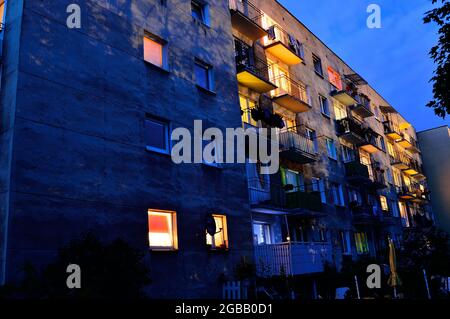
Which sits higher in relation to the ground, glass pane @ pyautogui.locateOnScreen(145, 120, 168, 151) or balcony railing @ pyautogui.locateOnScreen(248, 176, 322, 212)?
glass pane @ pyautogui.locateOnScreen(145, 120, 168, 151)

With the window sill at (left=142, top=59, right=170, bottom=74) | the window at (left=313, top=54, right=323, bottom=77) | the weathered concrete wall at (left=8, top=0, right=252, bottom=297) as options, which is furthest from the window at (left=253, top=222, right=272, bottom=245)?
the window at (left=313, top=54, right=323, bottom=77)

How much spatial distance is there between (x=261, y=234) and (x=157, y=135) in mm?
7861

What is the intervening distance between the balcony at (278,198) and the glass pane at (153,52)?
22.1 feet

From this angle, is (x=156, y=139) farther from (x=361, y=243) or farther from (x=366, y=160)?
(x=366, y=160)

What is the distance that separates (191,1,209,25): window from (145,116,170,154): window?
6386mm

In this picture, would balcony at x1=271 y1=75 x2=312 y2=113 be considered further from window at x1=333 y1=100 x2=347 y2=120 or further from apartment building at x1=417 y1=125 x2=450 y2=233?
apartment building at x1=417 y1=125 x2=450 y2=233

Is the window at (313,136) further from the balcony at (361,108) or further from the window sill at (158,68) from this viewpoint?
the window sill at (158,68)

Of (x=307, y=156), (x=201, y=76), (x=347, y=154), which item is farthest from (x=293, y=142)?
(x=347, y=154)

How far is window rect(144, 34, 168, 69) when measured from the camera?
15023 mm

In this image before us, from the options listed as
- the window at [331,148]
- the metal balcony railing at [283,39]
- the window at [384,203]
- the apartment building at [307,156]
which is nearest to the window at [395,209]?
the apartment building at [307,156]

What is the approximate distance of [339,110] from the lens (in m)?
32.5

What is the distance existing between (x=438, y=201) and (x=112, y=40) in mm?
49863

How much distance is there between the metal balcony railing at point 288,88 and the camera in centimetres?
2375

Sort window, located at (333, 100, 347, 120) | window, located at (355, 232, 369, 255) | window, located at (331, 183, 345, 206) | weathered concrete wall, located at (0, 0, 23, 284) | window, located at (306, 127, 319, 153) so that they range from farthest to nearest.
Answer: window, located at (333, 100, 347, 120) < window, located at (355, 232, 369, 255) < window, located at (331, 183, 345, 206) < window, located at (306, 127, 319, 153) < weathered concrete wall, located at (0, 0, 23, 284)
